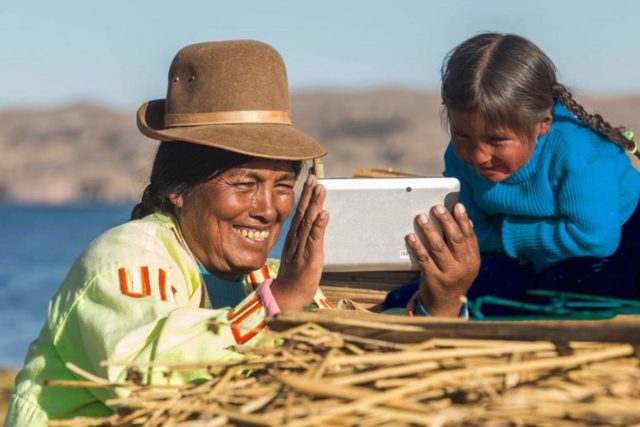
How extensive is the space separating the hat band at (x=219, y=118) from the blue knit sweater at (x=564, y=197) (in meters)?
1.14

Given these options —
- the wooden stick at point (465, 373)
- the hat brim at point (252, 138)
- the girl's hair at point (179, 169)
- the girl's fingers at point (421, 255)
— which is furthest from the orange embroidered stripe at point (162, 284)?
the wooden stick at point (465, 373)

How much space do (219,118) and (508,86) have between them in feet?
3.80

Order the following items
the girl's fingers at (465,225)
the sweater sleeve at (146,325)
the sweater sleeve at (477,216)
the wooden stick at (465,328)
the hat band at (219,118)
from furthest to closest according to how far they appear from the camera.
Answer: the sweater sleeve at (477,216), the hat band at (219,118), the girl's fingers at (465,225), the sweater sleeve at (146,325), the wooden stick at (465,328)

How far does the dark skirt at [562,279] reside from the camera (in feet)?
15.2

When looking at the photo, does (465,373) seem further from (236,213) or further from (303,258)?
(236,213)

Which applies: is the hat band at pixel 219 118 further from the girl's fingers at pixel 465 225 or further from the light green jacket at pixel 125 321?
the girl's fingers at pixel 465 225

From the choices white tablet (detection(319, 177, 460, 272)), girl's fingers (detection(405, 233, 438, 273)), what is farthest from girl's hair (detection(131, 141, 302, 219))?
girl's fingers (detection(405, 233, 438, 273))

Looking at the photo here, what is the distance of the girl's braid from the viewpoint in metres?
4.76

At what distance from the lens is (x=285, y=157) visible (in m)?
3.98

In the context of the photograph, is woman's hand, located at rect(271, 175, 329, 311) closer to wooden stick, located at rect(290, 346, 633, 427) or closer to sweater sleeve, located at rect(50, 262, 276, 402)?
sweater sleeve, located at rect(50, 262, 276, 402)

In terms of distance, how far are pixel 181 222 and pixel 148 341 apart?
3.05 ft

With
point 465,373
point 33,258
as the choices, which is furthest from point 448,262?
point 33,258

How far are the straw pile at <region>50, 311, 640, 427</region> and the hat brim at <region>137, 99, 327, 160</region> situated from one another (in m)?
1.10

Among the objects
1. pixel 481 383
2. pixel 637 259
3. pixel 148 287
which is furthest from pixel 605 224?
pixel 481 383
